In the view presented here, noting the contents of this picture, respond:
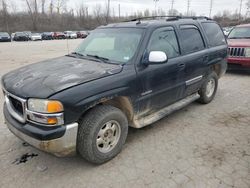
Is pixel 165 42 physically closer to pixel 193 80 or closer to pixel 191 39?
pixel 191 39

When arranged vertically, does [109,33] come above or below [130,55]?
above

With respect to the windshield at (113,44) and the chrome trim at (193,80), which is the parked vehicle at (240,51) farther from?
the windshield at (113,44)

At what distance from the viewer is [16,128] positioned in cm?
271

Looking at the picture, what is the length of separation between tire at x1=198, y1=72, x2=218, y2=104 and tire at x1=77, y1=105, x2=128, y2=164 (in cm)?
253

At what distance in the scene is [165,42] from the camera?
3758mm

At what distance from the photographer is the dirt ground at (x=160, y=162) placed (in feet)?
8.81

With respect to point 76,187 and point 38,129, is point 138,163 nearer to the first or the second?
point 76,187

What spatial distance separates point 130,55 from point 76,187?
1.93 meters

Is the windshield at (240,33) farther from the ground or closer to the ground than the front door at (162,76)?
farther from the ground

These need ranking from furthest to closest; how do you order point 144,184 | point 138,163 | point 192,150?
point 192,150 < point 138,163 < point 144,184

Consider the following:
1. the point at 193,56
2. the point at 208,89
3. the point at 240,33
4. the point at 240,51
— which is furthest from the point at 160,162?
the point at 240,33

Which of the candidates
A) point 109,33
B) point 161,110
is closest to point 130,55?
point 109,33

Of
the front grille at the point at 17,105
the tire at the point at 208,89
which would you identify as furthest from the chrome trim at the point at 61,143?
the tire at the point at 208,89

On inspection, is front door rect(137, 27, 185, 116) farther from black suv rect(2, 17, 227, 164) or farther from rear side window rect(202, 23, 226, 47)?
rear side window rect(202, 23, 226, 47)
